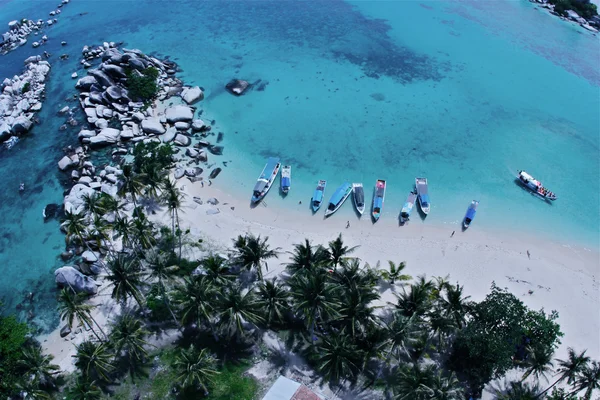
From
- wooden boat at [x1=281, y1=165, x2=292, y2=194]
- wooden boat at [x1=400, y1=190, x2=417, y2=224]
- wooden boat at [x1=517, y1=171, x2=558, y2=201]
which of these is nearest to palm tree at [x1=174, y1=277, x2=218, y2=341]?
wooden boat at [x1=281, y1=165, x2=292, y2=194]

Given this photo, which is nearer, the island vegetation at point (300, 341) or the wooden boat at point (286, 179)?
the island vegetation at point (300, 341)

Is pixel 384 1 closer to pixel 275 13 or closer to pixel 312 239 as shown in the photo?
pixel 275 13

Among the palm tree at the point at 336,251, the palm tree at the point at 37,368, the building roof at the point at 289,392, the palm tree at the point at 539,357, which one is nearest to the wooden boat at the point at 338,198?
the palm tree at the point at 336,251

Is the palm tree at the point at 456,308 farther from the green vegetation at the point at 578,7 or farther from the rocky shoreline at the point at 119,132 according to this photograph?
the green vegetation at the point at 578,7

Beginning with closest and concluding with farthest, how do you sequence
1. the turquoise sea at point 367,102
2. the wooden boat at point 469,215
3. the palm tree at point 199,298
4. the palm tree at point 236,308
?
1. the palm tree at point 199,298
2. the palm tree at point 236,308
3. the wooden boat at point 469,215
4. the turquoise sea at point 367,102

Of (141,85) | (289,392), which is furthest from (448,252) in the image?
(141,85)

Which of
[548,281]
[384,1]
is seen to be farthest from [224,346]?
[384,1]

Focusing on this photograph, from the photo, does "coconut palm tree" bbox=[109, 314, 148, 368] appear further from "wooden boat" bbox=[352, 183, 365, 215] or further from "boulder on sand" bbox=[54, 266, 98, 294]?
"wooden boat" bbox=[352, 183, 365, 215]
